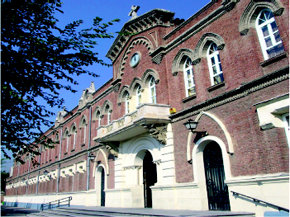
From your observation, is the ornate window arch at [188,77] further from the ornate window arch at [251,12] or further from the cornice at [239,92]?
the ornate window arch at [251,12]

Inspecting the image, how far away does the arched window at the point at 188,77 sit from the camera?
13.2 metres

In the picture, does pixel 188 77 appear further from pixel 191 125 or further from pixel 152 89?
pixel 191 125

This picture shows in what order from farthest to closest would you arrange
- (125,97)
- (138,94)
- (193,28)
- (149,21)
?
(125,97) < (138,94) < (149,21) < (193,28)

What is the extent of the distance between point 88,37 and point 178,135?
671 cm

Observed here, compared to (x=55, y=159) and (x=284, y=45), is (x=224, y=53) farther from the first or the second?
(x=55, y=159)

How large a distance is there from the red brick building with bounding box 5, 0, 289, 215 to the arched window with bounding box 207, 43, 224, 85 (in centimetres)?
5

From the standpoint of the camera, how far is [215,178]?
11.3m

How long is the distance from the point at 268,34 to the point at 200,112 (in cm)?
418

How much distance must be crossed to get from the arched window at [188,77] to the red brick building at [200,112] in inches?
2.1

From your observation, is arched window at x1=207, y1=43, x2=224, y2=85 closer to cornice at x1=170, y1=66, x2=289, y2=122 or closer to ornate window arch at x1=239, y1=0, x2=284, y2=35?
cornice at x1=170, y1=66, x2=289, y2=122

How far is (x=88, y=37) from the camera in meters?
8.64

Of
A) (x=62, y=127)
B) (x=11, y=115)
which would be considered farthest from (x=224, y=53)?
(x=62, y=127)

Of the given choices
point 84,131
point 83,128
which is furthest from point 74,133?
point 84,131

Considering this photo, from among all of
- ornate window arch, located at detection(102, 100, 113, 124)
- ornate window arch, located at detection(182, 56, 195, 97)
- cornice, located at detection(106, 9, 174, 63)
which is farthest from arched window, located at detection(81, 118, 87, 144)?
ornate window arch, located at detection(182, 56, 195, 97)
